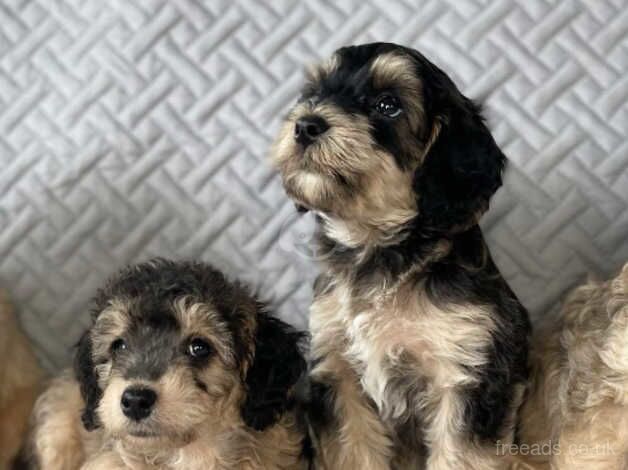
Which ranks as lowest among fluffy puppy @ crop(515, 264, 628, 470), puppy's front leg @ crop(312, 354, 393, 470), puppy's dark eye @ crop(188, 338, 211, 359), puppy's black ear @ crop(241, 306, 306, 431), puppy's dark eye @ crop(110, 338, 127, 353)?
fluffy puppy @ crop(515, 264, 628, 470)

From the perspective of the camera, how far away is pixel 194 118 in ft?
9.20

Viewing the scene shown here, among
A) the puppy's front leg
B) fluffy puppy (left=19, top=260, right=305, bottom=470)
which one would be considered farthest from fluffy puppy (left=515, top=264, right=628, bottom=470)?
fluffy puppy (left=19, top=260, right=305, bottom=470)

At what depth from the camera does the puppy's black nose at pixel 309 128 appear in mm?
1912

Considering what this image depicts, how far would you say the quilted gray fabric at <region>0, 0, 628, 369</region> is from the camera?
8.98ft

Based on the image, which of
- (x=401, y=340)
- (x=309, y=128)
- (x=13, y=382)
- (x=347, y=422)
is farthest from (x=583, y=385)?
(x=13, y=382)

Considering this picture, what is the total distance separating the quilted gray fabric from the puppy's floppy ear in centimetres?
75

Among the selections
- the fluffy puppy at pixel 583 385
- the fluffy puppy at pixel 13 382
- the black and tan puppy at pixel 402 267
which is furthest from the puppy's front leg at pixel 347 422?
the fluffy puppy at pixel 13 382

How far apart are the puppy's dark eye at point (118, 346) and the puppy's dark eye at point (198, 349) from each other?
162mm

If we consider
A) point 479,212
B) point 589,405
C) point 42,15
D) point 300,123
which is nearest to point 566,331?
point 589,405

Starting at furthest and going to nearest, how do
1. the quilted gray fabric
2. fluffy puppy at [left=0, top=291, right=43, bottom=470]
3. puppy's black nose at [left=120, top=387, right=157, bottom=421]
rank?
the quilted gray fabric, fluffy puppy at [left=0, top=291, right=43, bottom=470], puppy's black nose at [left=120, top=387, right=157, bottom=421]

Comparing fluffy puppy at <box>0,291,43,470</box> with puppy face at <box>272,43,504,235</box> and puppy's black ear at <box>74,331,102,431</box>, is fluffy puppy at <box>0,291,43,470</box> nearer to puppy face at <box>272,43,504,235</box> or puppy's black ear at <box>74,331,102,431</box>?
puppy's black ear at <box>74,331,102,431</box>

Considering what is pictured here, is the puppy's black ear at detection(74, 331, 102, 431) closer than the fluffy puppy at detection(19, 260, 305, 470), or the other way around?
the fluffy puppy at detection(19, 260, 305, 470)

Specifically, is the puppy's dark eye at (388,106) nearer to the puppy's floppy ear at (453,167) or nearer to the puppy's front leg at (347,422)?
the puppy's floppy ear at (453,167)

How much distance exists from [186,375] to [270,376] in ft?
0.74
